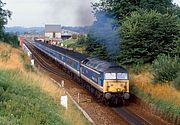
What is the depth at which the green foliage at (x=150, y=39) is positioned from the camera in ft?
112

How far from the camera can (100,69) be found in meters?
26.4

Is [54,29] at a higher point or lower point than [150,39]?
lower

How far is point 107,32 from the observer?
40938 mm

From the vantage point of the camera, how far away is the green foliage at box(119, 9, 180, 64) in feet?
112

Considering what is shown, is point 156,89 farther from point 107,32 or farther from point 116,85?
point 107,32

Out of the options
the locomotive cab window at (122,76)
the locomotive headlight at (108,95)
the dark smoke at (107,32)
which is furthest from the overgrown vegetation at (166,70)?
the dark smoke at (107,32)

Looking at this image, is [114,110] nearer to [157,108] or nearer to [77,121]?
[157,108]

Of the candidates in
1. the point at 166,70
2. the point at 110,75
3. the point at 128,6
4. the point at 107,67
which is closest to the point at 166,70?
the point at 166,70

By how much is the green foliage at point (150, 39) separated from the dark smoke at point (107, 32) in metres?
2.04

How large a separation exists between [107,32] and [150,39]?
762cm

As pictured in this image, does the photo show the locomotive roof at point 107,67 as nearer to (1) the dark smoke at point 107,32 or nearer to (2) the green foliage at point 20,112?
(1) the dark smoke at point 107,32

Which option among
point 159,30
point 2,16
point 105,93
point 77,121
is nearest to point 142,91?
point 105,93

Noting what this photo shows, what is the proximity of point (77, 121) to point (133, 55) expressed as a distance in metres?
19.3

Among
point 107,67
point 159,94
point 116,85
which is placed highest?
point 107,67
